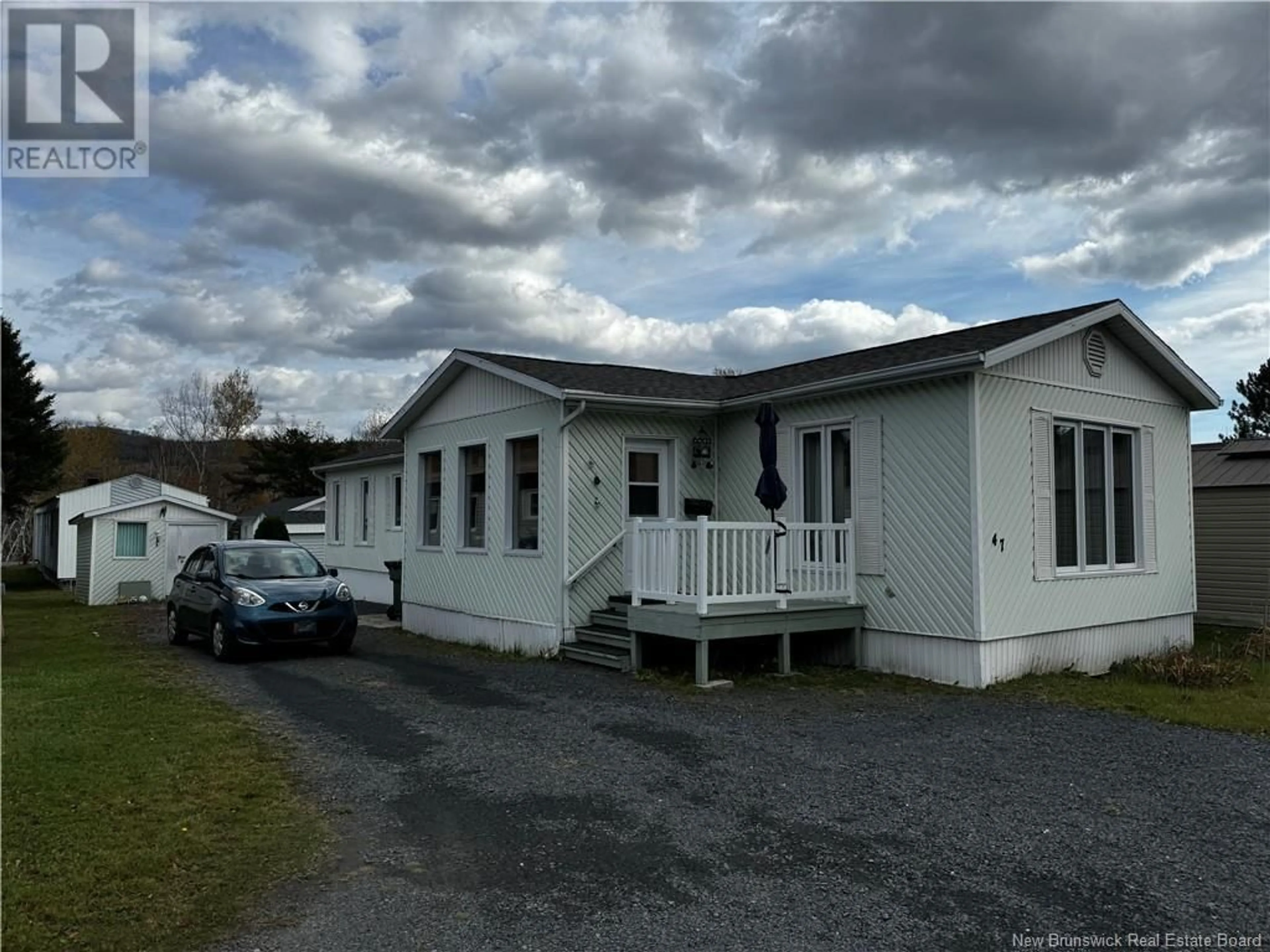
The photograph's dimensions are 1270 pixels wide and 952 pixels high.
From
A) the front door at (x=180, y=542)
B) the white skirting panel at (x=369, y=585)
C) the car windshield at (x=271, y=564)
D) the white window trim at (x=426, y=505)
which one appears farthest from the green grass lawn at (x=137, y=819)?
the front door at (x=180, y=542)

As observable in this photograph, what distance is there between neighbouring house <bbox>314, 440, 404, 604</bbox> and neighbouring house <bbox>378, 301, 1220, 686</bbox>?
22.4ft

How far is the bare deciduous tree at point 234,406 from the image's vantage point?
159 feet

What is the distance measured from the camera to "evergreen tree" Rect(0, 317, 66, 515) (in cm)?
3281


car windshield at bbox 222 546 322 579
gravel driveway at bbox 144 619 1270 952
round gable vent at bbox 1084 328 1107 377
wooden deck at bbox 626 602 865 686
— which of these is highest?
round gable vent at bbox 1084 328 1107 377

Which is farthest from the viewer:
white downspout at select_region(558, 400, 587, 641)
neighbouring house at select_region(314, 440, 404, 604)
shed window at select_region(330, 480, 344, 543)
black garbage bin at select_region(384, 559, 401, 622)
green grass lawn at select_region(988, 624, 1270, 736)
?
shed window at select_region(330, 480, 344, 543)

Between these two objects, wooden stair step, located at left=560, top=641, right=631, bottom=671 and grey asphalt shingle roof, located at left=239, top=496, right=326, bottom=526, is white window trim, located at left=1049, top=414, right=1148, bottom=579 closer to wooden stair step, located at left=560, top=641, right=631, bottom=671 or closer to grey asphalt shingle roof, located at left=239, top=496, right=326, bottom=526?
wooden stair step, located at left=560, top=641, right=631, bottom=671

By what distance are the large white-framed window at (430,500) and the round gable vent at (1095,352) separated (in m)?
9.34

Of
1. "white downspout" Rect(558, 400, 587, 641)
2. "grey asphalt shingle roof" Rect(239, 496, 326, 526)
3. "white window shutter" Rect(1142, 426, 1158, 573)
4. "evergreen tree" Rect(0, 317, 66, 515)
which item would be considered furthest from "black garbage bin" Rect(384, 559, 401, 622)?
"evergreen tree" Rect(0, 317, 66, 515)

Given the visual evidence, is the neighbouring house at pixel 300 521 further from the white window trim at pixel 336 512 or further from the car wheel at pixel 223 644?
the car wheel at pixel 223 644

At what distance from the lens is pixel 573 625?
35.9 ft

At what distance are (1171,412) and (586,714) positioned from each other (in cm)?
907

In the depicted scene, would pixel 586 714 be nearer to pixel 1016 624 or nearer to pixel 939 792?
pixel 939 792

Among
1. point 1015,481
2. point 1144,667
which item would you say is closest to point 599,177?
point 1015,481

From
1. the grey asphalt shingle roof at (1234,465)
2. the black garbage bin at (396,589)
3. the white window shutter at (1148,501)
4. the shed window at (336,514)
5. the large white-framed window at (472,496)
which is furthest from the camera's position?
the shed window at (336,514)
